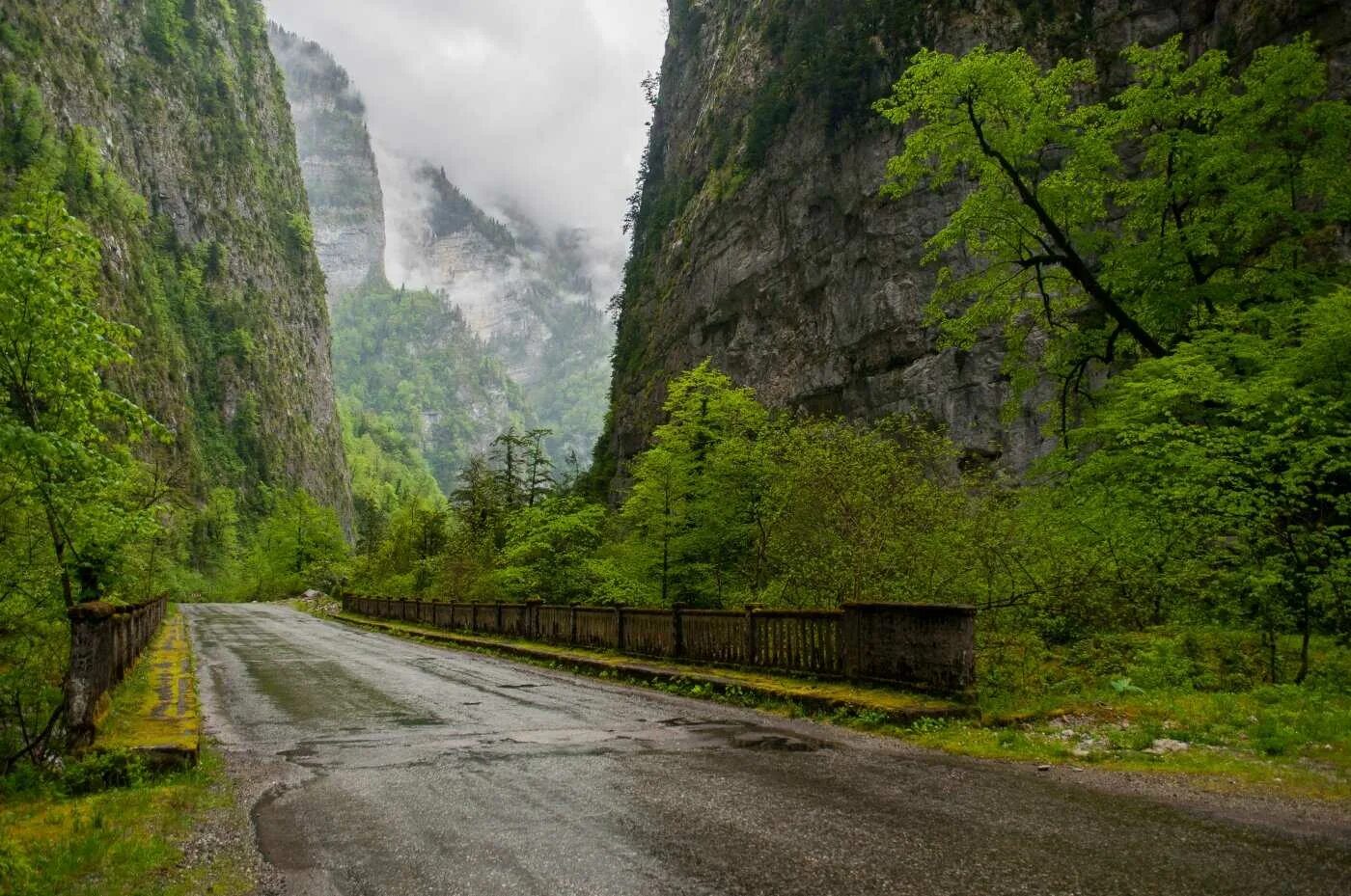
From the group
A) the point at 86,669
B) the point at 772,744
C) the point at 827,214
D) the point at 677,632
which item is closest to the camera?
the point at 86,669

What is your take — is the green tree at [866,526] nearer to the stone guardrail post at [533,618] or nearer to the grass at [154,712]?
the stone guardrail post at [533,618]

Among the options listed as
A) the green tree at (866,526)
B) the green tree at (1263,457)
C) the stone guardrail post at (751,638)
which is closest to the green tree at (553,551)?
the green tree at (866,526)

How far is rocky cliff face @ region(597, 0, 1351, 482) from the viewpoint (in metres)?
30.1

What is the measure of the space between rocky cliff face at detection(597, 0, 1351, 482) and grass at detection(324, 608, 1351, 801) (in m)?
11.7

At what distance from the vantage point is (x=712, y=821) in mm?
4809

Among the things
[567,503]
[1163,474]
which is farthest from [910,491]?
[567,503]

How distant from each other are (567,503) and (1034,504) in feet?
45.5

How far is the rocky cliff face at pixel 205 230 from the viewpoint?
65938 mm

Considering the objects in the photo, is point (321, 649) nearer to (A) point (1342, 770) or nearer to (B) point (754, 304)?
(A) point (1342, 770)

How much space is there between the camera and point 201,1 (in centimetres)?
10562

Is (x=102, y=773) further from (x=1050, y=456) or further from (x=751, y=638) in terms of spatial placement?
(x=1050, y=456)

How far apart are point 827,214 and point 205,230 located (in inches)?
3434

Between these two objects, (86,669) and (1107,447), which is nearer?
(86,669)

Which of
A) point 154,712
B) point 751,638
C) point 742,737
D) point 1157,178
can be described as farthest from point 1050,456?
point 154,712
